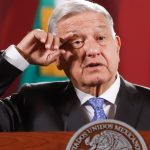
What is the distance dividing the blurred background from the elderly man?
40mm

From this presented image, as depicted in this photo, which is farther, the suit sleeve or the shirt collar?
the shirt collar

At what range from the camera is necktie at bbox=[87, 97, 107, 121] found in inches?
87.2

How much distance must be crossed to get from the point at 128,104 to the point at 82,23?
449 millimetres

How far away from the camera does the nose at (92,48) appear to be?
223 cm

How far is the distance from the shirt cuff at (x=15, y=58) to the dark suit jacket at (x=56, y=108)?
10 cm

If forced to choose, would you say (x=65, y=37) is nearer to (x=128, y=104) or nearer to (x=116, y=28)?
(x=116, y=28)

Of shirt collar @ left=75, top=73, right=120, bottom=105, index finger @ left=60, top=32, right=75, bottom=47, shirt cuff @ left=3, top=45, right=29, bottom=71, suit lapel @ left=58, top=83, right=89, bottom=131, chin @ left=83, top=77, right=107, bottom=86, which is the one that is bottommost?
suit lapel @ left=58, top=83, right=89, bottom=131

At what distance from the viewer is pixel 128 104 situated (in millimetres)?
2238

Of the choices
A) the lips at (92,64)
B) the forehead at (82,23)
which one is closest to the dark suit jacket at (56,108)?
the lips at (92,64)

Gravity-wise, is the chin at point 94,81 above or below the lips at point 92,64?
below

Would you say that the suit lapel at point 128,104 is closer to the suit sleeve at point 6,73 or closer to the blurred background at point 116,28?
the blurred background at point 116,28

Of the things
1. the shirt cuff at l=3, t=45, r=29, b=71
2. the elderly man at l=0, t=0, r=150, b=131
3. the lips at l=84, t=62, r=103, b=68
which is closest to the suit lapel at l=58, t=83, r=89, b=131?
the elderly man at l=0, t=0, r=150, b=131

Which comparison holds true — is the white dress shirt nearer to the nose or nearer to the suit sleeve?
the nose

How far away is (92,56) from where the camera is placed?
224cm
